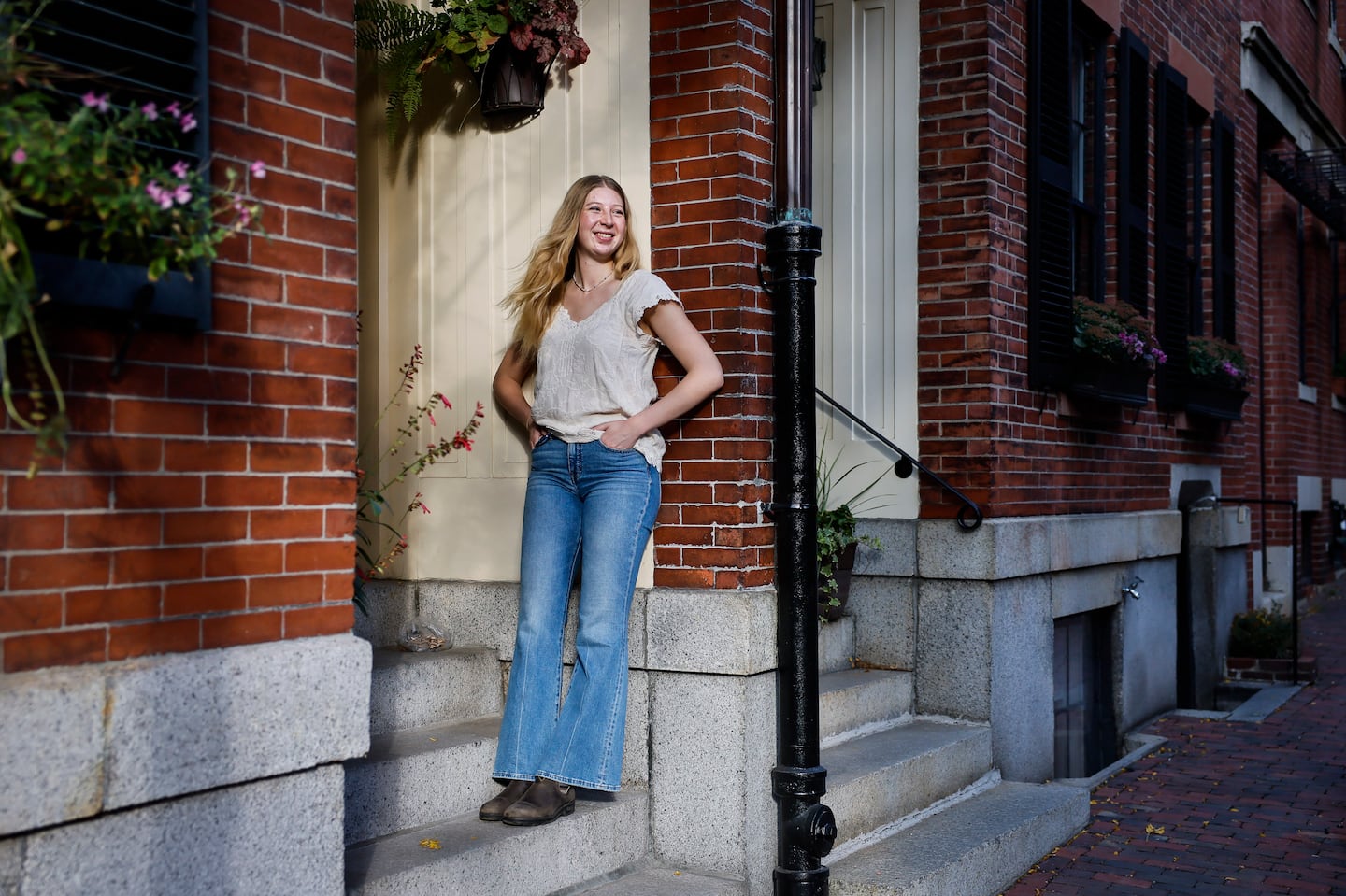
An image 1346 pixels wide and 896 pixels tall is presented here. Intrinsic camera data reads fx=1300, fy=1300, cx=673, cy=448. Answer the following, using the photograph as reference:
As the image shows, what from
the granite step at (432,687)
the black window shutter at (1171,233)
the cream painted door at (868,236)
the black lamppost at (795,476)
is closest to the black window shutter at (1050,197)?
the cream painted door at (868,236)

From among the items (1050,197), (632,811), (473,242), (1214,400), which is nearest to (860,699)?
(632,811)

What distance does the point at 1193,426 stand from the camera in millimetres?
9445

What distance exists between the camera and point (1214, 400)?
373 inches

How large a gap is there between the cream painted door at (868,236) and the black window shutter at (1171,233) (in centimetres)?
304

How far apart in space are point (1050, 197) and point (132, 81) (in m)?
5.21

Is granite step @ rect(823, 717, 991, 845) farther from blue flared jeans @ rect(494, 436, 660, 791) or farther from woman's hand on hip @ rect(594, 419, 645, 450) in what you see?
woman's hand on hip @ rect(594, 419, 645, 450)

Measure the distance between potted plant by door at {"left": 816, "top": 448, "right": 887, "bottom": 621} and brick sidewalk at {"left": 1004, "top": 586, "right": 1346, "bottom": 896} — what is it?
1.46 metres

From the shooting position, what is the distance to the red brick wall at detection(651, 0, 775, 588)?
14.8 ft

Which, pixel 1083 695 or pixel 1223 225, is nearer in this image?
pixel 1083 695

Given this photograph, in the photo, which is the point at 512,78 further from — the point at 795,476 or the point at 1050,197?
the point at 1050,197

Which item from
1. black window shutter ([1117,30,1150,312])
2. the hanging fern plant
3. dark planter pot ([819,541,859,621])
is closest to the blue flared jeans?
the hanging fern plant

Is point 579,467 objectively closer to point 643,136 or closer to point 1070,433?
point 643,136

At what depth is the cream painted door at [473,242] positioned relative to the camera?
4.82 meters

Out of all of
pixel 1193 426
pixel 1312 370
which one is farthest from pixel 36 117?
pixel 1312 370
